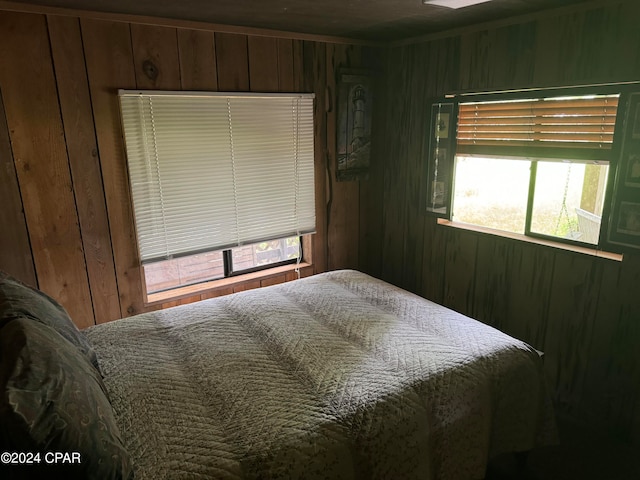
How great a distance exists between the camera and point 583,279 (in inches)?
92.4

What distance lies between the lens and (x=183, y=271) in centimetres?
298

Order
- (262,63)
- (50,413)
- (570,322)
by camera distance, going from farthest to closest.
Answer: (262,63)
(570,322)
(50,413)

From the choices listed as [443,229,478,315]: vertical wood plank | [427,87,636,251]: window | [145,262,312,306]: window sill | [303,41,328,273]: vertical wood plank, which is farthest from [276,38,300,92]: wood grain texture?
[443,229,478,315]: vertical wood plank

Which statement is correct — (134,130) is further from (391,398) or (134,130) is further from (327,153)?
(391,398)

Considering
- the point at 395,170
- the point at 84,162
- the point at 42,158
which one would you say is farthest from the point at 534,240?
the point at 42,158

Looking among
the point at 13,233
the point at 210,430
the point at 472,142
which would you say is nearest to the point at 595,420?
the point at 472,142

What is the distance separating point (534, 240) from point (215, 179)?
2005mm

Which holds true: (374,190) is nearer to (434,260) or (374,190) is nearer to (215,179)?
(434,260)

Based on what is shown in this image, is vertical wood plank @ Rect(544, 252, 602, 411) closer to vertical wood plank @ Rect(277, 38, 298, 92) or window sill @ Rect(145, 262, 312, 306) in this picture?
window sill @ Rect(145, 262, 312, 306)

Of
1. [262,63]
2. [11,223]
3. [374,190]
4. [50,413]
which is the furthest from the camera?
[374,190]

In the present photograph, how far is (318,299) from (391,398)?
0.92 m

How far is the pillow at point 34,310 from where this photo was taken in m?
1.40

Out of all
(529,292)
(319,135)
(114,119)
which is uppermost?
(114,119)

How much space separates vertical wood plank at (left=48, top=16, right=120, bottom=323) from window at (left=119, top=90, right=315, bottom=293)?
186mm
